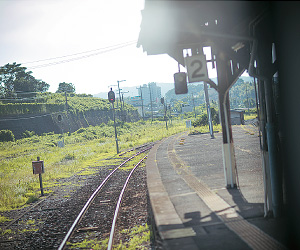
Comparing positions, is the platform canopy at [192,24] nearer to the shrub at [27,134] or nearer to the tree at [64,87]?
the shrub at [27,134]

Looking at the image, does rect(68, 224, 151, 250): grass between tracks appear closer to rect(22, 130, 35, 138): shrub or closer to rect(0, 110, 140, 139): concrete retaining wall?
rect(0, 110, 140, 139): concrete retaining wall

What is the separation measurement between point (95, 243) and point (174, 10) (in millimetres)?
5331

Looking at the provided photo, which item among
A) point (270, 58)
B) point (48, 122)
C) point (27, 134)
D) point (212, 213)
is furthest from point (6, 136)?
point (270, 58)

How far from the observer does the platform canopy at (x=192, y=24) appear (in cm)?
612

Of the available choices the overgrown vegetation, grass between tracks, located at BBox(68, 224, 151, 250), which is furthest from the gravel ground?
the overgrown vegetation

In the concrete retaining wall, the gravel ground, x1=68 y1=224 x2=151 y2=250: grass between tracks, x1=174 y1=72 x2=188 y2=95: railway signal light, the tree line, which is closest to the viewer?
x1=68 y1=224 x2=151 y2=250: grass between tracks

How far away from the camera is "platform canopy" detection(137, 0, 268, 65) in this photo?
6117 mm

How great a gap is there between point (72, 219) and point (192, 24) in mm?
6232

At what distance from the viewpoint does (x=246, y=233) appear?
543 cm

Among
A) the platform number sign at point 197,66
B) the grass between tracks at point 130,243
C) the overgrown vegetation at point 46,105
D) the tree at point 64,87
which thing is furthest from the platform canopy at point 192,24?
the tree at point 64,87

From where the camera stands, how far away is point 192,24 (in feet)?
22.9

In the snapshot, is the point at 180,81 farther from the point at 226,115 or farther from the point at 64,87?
the point at 64,87

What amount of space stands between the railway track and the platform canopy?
4635 mm

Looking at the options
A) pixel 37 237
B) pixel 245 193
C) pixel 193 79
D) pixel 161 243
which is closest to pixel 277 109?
pixel 193 79
